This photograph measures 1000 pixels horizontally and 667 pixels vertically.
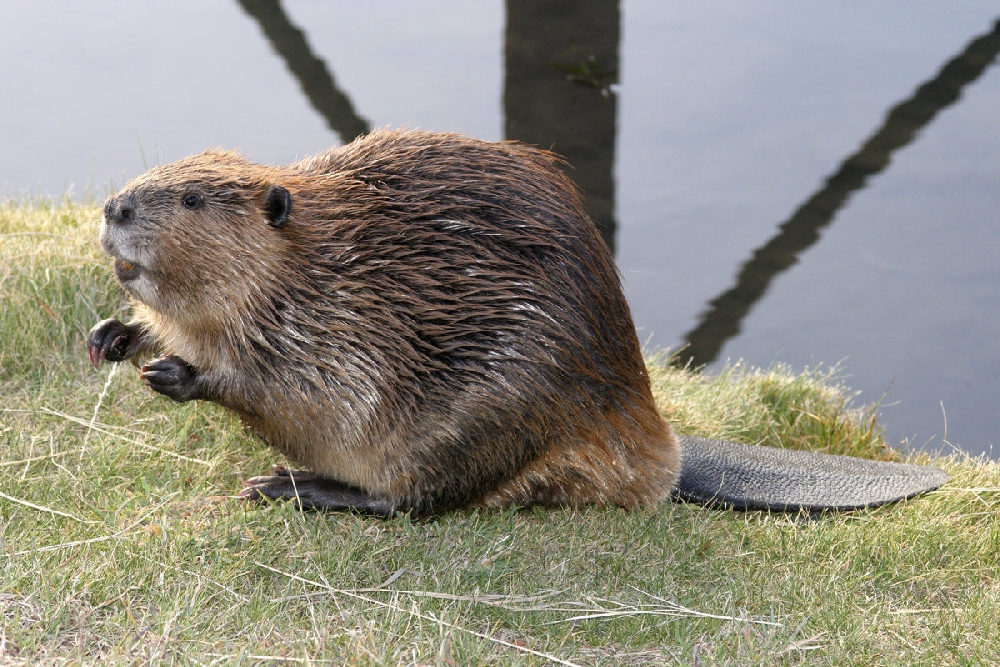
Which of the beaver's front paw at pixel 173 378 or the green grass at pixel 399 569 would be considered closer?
the green grass at pixel 399 569

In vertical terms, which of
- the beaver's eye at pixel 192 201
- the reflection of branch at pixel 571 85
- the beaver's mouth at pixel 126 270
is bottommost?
the reflection of branch at pixel 571 85

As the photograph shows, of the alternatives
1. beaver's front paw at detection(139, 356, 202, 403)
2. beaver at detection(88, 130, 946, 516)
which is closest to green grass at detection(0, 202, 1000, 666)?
beaver at detection(88, 130, 946, 516)

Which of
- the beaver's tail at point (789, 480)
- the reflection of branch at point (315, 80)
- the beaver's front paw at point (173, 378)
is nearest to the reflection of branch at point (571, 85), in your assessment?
the reflection of branch at point (315, 80)

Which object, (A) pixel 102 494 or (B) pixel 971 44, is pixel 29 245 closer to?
(A) pixel 102 494

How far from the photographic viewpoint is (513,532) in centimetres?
297

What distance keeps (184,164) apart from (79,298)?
98cm

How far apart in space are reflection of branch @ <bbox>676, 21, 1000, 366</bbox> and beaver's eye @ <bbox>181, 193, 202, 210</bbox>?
225cm

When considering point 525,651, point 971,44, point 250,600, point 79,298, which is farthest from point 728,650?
point 971,44

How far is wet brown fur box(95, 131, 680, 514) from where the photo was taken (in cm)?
285

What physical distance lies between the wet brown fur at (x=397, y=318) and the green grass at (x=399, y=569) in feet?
0.61

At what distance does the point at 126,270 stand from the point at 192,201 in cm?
22

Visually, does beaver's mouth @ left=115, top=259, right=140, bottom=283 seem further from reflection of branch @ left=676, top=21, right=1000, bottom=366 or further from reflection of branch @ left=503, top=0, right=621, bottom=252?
reflection of branch @ left=503, top=0, right=621, bottom=252

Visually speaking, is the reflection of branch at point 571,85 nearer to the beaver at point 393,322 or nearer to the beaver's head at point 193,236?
the beaver at point 393,322

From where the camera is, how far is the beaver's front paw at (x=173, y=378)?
2.87 metres
